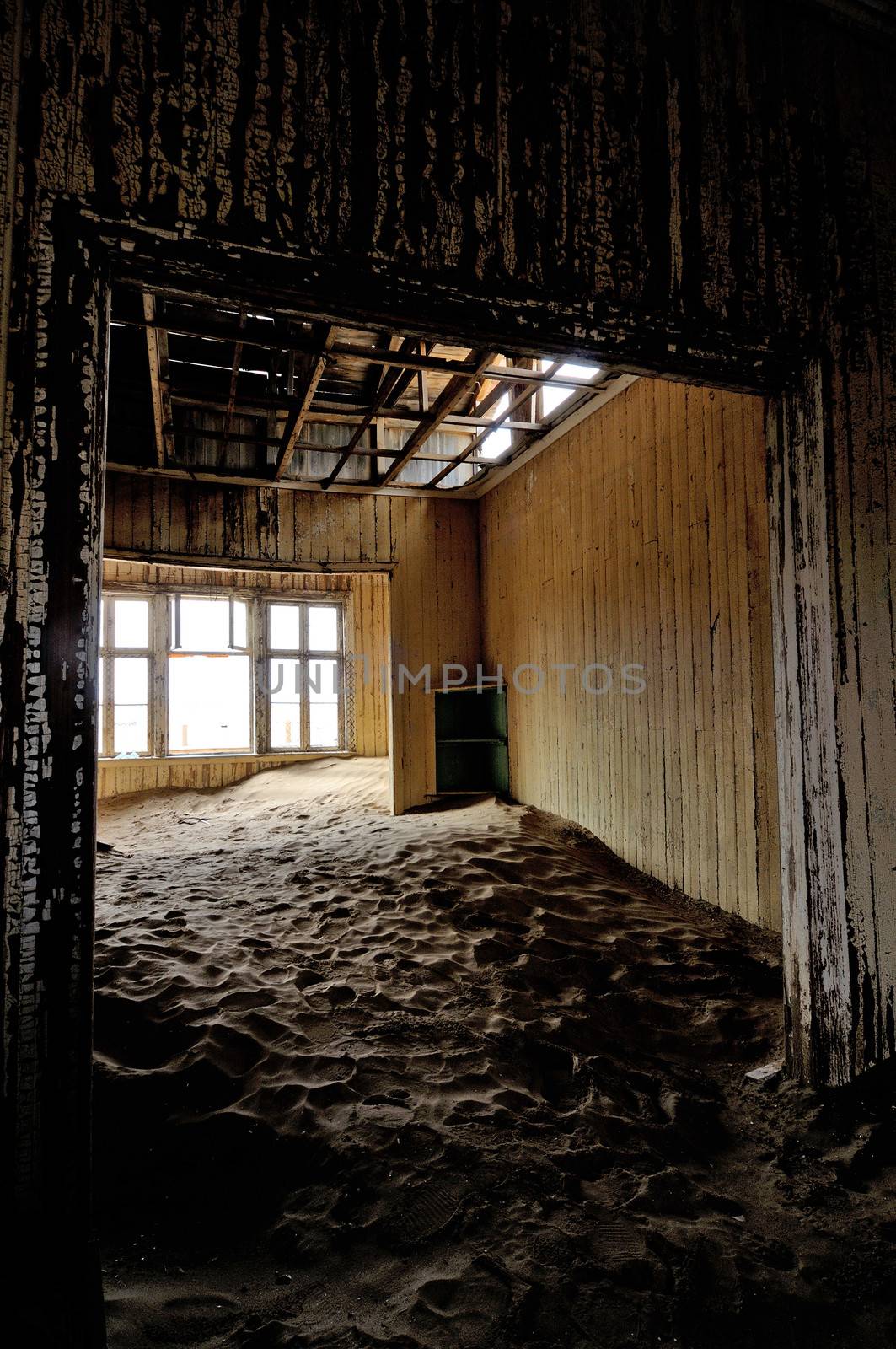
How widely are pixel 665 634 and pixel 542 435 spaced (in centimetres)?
243

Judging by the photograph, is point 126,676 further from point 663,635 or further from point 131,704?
point 663,635

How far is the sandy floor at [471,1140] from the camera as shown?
155 cm

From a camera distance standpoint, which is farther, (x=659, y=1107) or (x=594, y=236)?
(x=659, y=1107)

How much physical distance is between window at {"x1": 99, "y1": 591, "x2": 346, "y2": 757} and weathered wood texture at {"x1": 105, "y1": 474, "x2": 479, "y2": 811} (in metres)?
3.24

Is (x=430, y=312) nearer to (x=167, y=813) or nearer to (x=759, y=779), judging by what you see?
(x=759, y=779)

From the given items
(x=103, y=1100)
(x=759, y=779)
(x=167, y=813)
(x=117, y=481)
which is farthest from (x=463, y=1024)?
(x=167, y=813)

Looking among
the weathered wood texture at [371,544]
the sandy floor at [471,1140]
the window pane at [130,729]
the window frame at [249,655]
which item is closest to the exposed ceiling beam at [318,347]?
the weathered wood texture at [371,544]

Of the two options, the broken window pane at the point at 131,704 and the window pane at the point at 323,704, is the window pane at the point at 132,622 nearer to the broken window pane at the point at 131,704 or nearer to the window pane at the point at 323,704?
the broken window pane at the point at 131,704

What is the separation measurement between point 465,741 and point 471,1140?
5.09 meters

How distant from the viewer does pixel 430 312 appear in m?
1.75

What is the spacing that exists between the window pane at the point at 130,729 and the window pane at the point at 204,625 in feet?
3.51

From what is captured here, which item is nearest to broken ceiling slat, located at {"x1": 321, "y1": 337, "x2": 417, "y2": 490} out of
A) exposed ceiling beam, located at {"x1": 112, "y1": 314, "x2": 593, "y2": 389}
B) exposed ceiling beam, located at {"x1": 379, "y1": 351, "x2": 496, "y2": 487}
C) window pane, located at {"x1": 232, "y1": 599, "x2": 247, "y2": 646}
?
exposed ceiling beam, located at {"x1": 112, "y1": 314, "x2": 593, "y2": 389}

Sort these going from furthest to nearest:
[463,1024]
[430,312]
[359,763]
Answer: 1. [359,763]
2. [463,1024]
3. [430,312]

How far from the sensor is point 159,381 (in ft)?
15.2
